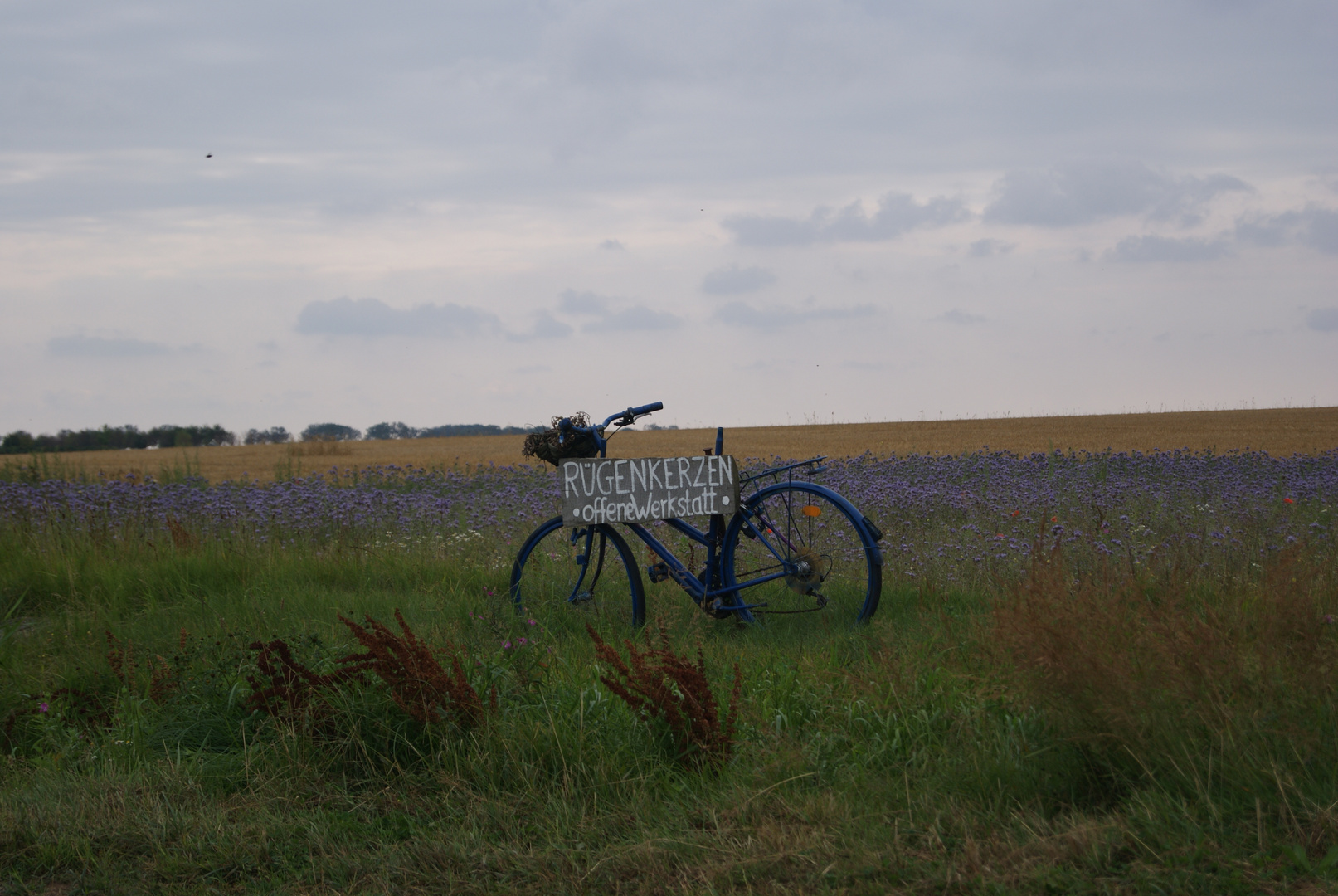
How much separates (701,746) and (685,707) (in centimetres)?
17

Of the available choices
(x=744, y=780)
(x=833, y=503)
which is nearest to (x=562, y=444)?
(x=833, y=503)

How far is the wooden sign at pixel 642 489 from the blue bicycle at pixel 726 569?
0.12 m

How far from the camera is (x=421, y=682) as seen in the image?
368 centimetres

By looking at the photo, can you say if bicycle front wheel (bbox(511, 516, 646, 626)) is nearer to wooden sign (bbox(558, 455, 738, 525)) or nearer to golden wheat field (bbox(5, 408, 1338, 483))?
wooden sign (bbox(558, 455, 738, 525))

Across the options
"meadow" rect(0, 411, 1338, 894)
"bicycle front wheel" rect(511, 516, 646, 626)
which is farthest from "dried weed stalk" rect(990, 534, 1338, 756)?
"bicycle front wheel" rect(511, 516, 646, 626)

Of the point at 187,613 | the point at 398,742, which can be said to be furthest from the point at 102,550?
the point at 398,742

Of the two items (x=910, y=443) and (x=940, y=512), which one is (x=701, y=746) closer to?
(x=940, y=512)

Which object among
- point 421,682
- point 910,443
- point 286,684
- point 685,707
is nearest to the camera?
point 685,707

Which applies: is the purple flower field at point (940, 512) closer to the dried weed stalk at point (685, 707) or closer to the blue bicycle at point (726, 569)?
the blue bicycle at point (726, 569)

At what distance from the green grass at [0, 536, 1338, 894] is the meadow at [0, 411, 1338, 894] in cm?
1

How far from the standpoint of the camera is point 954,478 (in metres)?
11.7

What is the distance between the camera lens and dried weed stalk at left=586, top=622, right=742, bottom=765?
3.37 m

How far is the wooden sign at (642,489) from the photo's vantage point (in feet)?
18.1

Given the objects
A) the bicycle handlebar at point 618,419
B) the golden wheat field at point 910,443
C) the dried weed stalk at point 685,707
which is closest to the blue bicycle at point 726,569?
the bicycle handlebar at point 618,419
